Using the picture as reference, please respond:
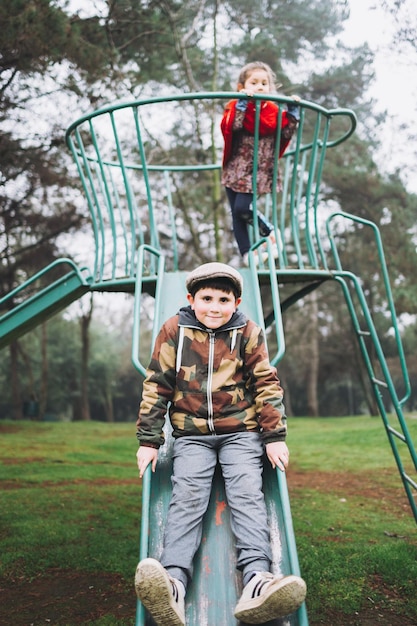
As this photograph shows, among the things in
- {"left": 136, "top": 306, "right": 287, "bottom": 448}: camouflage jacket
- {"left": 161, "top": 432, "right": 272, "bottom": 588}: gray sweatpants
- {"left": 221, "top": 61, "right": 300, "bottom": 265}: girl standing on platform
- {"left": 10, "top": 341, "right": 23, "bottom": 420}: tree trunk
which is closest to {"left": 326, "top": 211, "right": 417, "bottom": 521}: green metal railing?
{"left": 221, "top": 61, "right": 300, "bottom": 265}: girl standing on platform

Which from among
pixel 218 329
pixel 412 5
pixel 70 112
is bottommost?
pixel 218 329

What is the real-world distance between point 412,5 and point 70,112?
634cm

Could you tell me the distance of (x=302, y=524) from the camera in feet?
16.6

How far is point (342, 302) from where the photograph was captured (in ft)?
66.4

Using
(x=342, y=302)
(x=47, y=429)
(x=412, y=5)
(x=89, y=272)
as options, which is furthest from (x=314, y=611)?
(x=342, y=302)

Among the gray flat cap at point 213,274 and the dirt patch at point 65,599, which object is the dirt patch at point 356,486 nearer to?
the dirt patch at point 65,599

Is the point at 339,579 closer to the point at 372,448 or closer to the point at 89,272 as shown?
the point at 89,272

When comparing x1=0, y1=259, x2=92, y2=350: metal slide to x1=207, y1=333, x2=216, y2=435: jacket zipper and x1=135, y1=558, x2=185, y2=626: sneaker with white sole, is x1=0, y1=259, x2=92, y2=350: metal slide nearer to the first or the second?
x1=207, y1=333, x2=216, y2=435: jacket zipper

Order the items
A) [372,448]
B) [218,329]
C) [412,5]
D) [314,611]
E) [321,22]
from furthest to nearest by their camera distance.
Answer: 1. [321,22]
2. [372,448]
3. [412,5]
4. [314,611]
5. [218,329]

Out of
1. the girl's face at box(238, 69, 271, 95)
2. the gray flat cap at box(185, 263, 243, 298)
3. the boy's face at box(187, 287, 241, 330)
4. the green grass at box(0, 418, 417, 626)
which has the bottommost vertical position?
the green grass at box(0, 418, 417, 626)

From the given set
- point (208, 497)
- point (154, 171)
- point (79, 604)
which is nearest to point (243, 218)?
point (208, 497)

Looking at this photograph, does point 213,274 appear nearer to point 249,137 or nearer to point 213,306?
point 213,306

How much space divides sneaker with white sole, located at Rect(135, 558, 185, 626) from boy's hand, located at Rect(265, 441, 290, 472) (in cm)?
67

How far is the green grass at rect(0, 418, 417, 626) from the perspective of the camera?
139 inches
